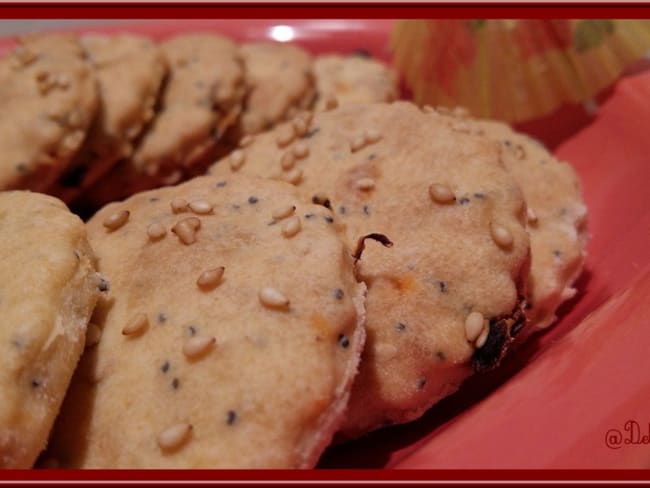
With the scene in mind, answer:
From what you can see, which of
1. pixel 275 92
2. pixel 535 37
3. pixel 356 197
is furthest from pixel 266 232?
pixel 535 37

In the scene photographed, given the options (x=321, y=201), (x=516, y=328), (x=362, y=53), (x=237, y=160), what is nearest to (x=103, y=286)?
(x=321, y=201)

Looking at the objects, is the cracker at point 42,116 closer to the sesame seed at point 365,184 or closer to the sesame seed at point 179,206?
the sesame seed at point 179,206

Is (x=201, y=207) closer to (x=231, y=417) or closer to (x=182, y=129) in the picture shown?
(x=231, y=417)

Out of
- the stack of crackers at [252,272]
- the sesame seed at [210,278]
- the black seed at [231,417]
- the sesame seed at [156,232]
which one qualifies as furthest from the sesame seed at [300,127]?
the black seed at [231,417]

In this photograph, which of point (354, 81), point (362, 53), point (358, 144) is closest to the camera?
point (358, 144)

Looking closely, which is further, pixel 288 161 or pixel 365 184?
pixel 288 161

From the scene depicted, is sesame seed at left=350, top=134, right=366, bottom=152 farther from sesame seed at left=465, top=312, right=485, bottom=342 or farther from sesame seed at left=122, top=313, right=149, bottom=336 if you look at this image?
sesame seed at left=122, top=313, right=149, bottom=336

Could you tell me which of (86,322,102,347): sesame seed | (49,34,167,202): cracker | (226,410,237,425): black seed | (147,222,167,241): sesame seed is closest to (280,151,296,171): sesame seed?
(147,222,167,241): sesame seed
